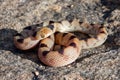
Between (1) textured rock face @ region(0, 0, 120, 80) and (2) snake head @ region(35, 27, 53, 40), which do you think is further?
(2) snake head @ region(35, 27, 53, 40)

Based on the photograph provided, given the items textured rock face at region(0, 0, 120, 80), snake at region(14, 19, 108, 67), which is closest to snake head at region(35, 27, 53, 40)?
snake at region(14, 19, 108, 67)

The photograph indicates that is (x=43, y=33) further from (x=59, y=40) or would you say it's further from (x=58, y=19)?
(x=58, y=19)

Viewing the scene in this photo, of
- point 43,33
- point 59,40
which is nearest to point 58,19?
point 59,40

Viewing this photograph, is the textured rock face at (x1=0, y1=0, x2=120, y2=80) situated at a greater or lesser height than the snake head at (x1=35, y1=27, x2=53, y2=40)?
lesser

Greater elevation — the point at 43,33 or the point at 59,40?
the point at 43,33

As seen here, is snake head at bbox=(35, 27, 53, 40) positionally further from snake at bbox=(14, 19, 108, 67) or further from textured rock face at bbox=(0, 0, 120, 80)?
textured rock face at bbox=(0, 0, 120, 80)

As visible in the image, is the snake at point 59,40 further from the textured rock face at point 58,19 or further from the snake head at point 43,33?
the textured rock face at point 58,19
